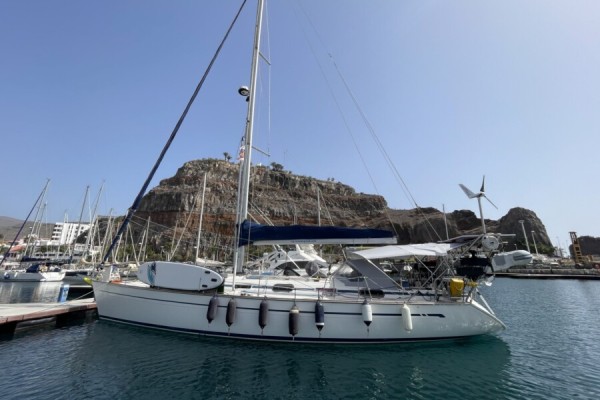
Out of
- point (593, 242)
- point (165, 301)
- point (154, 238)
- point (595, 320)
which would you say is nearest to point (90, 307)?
point (165, 301)

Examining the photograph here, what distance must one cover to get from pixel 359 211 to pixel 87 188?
79563mm

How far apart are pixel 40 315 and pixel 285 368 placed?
34.2 feet

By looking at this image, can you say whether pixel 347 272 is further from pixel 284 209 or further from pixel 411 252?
pixel 284 209

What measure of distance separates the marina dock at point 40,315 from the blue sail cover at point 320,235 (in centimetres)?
863

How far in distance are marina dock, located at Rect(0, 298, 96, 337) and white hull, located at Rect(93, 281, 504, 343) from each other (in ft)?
19.1

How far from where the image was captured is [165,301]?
9570 millimetres

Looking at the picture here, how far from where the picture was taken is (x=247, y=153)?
12.1m

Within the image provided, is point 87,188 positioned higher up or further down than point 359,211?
further down

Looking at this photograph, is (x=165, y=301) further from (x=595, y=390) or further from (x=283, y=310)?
(x=595, y=390)

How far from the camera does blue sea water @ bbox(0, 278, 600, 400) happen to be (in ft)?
20.3

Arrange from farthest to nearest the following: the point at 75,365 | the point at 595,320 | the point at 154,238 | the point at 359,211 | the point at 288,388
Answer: the point at 359,211, the point at 154,238, the point at 595,320, the point at 75,365, the point at 288,388

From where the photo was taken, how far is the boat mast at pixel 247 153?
11406 millimetres

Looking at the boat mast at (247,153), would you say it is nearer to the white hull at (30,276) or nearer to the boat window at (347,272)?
the boat window at (347,272)

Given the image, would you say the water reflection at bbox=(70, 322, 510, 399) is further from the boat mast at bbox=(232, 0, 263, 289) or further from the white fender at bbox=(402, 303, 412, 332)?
the boat mast at bbox=(232, 0, 263, 289)
